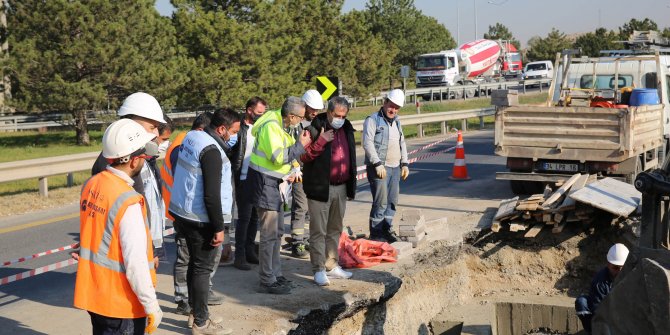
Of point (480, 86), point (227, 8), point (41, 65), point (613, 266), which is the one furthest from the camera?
point (480, 86)

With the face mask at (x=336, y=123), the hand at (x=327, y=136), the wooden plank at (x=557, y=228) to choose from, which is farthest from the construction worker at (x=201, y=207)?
the wooden plank at (x=557, y=228)

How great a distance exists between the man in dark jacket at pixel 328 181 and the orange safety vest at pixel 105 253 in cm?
325

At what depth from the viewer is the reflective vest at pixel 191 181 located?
610cm

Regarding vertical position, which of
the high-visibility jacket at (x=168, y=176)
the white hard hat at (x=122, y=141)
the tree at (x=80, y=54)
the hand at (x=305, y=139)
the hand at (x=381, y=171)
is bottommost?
the hand at (x=381, y=171)

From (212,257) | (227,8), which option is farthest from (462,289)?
(227,8)

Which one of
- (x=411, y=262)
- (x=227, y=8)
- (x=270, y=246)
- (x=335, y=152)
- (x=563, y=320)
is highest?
(x=227, y=8)

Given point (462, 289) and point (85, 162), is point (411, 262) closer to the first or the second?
point (462, 289)

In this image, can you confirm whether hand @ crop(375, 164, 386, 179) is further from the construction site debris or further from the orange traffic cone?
the orange traffic cone

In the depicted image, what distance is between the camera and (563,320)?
9.83 m

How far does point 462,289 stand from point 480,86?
1540 inches

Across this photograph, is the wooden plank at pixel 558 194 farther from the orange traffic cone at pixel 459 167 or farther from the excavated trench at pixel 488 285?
the orange traffic cone at pixel 459 167

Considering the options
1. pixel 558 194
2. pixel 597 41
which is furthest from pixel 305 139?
pixel 597 41

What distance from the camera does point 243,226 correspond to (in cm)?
837

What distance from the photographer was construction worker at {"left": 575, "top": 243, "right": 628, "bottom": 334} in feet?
22.6
